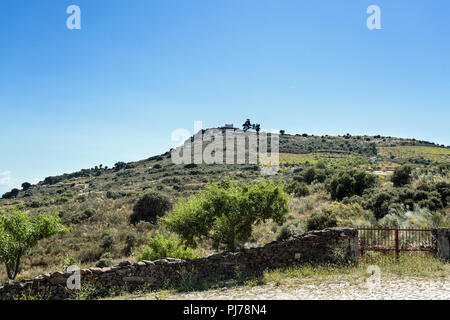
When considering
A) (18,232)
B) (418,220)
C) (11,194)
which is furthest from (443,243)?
(11,194)

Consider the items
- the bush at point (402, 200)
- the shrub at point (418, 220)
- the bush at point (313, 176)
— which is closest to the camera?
the shrub at point (418, 220)

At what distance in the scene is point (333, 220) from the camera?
17422mm

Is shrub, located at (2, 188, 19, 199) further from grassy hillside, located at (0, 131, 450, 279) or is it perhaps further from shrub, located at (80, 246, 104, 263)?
shrub, located at (80, 246, 104, 263)

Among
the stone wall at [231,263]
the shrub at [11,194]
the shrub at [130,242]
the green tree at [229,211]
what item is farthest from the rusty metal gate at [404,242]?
the shrub at [11,194]

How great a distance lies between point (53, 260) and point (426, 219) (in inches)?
892

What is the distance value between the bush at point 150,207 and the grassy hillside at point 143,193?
1.12 metres

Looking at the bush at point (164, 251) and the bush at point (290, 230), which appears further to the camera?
the bush at point (290, 230)

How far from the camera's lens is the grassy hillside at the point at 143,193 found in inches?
881

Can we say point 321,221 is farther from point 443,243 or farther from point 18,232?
point 18,232

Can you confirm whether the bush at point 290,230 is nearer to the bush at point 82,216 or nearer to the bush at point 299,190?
the bush at point 299,190

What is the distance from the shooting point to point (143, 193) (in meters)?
33.3

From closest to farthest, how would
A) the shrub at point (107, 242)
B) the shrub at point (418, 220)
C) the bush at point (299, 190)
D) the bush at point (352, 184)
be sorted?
the shrub at point (418, 220) < the shrub at point (107, 242) < the bush at point (352, 184) < the bush at point (299, 190)

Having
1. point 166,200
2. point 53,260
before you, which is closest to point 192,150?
point 166,200
